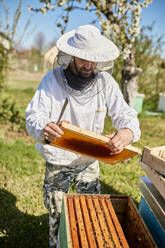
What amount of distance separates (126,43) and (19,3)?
3.28m

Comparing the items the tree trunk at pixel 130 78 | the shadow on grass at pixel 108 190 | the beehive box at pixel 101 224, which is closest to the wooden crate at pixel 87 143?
the beehive box at pixel 101 224

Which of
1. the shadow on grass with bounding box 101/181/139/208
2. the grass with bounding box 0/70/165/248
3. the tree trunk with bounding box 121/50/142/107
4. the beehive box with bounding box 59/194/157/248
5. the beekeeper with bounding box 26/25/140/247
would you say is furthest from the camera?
the tree trunk with bounding box 121/50/142/107

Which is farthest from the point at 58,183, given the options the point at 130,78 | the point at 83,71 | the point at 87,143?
the point at 130,78

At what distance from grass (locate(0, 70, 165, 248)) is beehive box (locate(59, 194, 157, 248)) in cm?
114

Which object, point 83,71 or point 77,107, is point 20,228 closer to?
point 77,107

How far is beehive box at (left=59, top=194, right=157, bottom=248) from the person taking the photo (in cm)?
123

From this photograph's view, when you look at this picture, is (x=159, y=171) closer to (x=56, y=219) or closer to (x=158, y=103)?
(x=56, y=219)

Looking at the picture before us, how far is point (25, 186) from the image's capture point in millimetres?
3334

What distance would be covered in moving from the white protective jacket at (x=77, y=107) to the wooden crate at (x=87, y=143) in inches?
7.1

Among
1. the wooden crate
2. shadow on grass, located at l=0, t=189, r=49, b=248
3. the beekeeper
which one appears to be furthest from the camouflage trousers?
shadow on grass, located at l=0, t=189, r=49, b=248

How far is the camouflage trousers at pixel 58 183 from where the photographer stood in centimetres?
185

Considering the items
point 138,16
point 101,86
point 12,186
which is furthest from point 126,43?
point 12,186

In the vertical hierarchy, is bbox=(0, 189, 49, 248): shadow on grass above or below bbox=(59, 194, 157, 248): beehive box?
below

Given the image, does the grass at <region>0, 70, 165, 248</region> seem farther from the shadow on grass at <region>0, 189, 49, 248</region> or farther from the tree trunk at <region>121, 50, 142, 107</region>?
the tree trunk at <region>121, 50, 142, 107</region>
